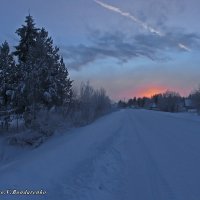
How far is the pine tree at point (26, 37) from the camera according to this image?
42.1m

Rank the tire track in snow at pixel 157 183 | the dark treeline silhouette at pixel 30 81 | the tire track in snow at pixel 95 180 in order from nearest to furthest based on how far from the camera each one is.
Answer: the tire track in snow at pixel 157 183 < the tire track in snow at pixel 95 180 < the dark treeline silhouette at pixel 30 81

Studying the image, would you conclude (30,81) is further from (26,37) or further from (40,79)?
(26,37)

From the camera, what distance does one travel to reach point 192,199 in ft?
23.8

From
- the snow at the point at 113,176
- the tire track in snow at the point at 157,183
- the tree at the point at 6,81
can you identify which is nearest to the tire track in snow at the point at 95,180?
the snow at the point at 113,176

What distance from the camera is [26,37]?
139 feet

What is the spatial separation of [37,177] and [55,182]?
68cm

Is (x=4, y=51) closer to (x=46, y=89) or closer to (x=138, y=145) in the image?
(x=46, y=89)

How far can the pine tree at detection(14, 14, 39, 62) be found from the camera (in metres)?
42.1

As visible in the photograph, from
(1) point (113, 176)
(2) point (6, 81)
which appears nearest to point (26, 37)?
(2) point (6, 81)

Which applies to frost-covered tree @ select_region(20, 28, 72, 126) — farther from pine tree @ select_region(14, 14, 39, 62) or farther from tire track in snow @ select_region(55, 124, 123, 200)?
tire track in snow @ select_region(55, 124, 123, 200)

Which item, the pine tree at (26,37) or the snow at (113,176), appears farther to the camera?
the pine tree at (26,37)

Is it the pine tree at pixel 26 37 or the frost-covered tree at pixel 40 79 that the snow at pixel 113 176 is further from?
the pine tree at pixel 26 37

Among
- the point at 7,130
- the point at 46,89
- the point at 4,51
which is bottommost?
the point at 7,130

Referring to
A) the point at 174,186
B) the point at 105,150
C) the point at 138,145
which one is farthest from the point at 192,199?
the point at 138,145
